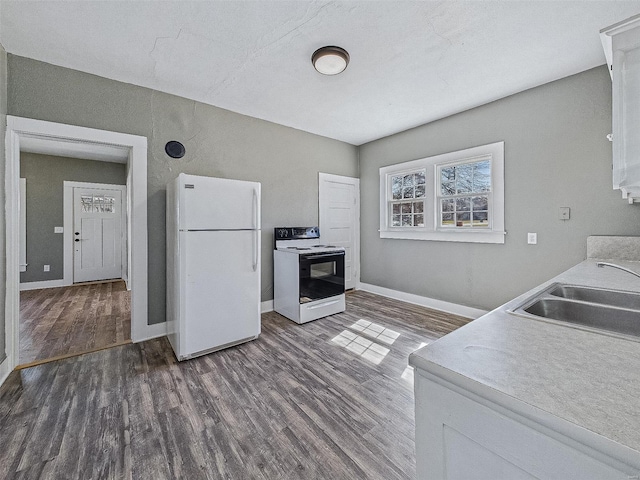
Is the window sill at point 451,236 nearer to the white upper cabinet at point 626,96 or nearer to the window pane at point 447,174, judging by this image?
the window pane at point 447,174

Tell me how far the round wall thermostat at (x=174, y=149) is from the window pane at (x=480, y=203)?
341cm

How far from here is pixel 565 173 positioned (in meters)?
2.67

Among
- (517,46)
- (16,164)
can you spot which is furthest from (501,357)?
(16,164)

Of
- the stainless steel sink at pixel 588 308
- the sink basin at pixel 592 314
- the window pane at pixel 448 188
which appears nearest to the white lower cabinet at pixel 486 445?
the stainless steel sink at pixel 588 308

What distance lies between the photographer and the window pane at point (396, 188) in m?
4.27

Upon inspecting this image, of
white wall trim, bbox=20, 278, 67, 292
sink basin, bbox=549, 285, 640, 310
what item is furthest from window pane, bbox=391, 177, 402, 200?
white wall trim, bbox=20, 278, 67, 292

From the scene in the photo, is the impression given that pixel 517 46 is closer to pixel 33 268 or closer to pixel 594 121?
pixel 594 121

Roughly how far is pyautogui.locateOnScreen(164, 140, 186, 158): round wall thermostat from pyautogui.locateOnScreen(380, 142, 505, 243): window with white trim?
9.28ft

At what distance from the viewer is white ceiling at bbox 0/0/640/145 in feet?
6.01

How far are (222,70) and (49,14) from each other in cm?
114

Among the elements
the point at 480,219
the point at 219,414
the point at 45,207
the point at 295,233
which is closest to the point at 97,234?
the point at 45,207

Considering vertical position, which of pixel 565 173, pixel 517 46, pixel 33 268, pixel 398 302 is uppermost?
pixel 517 46

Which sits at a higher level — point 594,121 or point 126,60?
point 126,60

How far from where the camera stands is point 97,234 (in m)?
5.71
